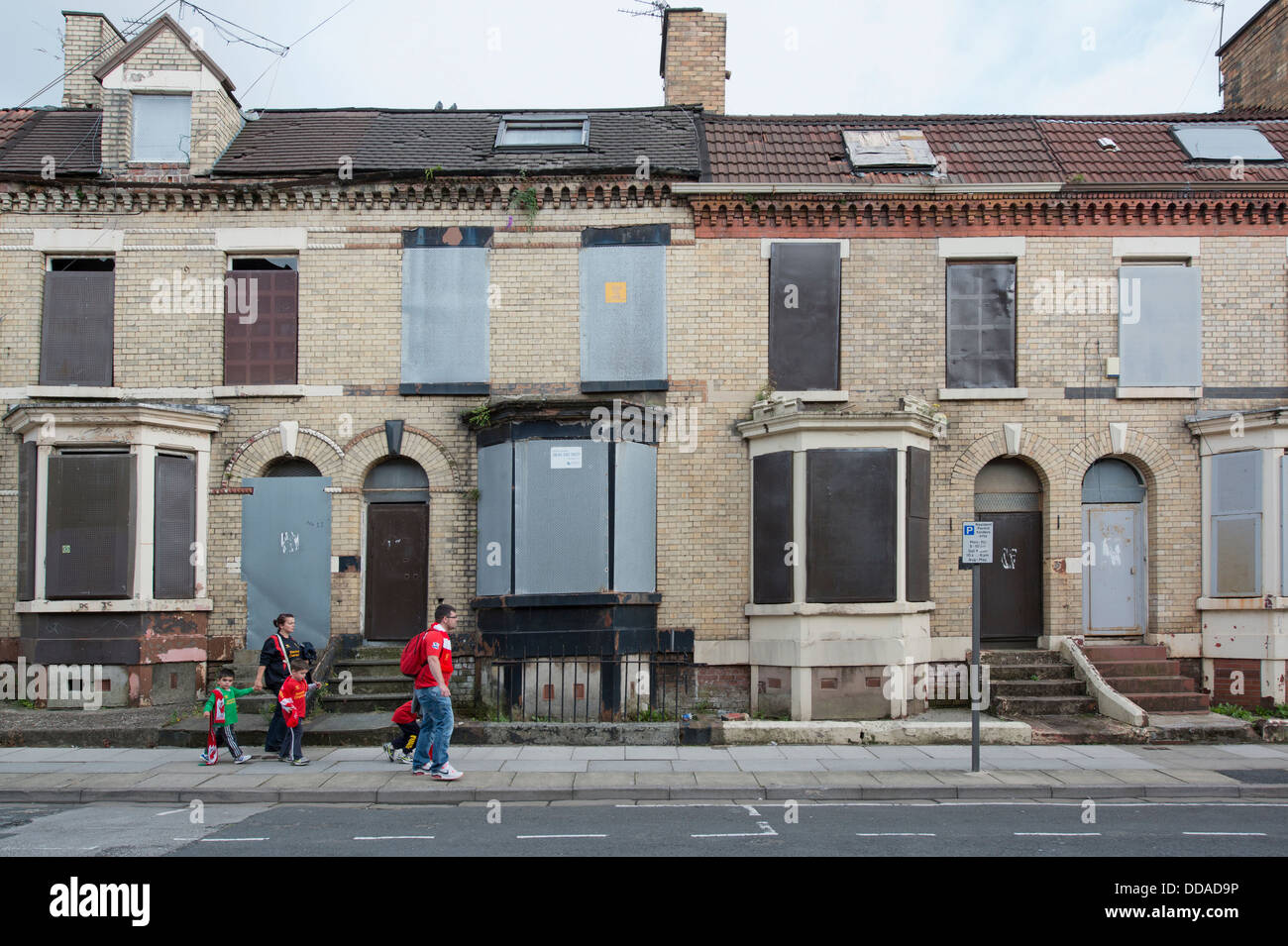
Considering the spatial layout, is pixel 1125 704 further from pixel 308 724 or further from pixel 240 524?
pixel 240 524

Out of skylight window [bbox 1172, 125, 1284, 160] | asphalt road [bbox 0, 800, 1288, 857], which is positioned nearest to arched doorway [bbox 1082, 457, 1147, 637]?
asphalt road [bbox 0, 800, 1288, 857]

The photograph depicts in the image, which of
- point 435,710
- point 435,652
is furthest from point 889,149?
Result: point 435,710

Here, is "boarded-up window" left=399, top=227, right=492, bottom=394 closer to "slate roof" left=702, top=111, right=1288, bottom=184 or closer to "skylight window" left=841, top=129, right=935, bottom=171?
"slate roof" left=702, top=111, right=1288, bottom=184

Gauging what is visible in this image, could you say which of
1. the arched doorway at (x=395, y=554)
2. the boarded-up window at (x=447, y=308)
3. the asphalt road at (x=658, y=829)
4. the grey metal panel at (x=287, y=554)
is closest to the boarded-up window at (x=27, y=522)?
the grey metal panel at (x=287, y=554)

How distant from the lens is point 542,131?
17703mm

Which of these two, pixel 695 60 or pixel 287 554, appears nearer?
pixel 287 554

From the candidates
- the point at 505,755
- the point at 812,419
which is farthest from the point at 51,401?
the point at 812,419

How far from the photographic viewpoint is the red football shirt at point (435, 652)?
11.1 meters

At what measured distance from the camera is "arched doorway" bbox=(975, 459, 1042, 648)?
16.0 m

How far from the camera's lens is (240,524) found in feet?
51.6

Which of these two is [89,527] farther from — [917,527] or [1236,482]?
[1236,482]

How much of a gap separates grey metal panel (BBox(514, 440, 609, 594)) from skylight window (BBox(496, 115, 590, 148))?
5543 mm

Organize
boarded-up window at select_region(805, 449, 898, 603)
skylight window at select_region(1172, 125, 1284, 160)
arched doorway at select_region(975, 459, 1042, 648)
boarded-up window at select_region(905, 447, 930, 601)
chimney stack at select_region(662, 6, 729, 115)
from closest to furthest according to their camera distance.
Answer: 1. boarded-up window at select_region(805, 449, 898, 603)
2. boarded-up window at select_region(905, 447, 930, 601)
3. arched doorway at select_region(975, 459, 1042, 648)
4. skylight window at select_region(1172, 125, 1284, 160)
5. chimney stack at select_region(662, 6, 729, 115)

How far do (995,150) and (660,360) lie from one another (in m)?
6.94
